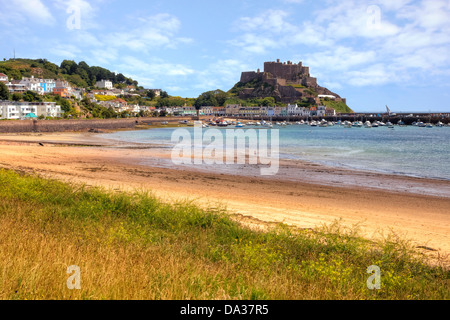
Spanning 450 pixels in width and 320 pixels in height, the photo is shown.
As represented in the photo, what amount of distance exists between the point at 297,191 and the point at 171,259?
1228 centimetres

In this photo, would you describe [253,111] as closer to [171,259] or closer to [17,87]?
[17,87]

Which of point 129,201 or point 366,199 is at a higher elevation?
point 129,201

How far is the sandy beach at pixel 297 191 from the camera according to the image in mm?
11227

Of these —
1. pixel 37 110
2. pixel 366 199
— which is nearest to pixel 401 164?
pixel 366 199

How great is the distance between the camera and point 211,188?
16891 mm

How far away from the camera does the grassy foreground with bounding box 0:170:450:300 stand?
162 inches

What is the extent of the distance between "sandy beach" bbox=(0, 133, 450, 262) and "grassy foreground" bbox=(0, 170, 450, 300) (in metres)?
2.32

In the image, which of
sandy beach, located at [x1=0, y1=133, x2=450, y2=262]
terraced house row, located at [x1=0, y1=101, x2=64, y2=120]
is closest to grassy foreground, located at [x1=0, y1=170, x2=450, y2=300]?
sandy beach, located at [x1=0, y1=133, x2=450, y2=262]

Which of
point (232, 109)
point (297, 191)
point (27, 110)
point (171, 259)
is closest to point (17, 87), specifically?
point (27, 110)

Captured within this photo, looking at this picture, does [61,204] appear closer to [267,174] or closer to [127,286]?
[127,286]

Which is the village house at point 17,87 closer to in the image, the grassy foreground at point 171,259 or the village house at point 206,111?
the village house at point 206,111

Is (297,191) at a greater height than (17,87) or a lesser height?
lesser

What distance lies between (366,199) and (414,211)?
2.23 meters

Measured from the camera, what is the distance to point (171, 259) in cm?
525
